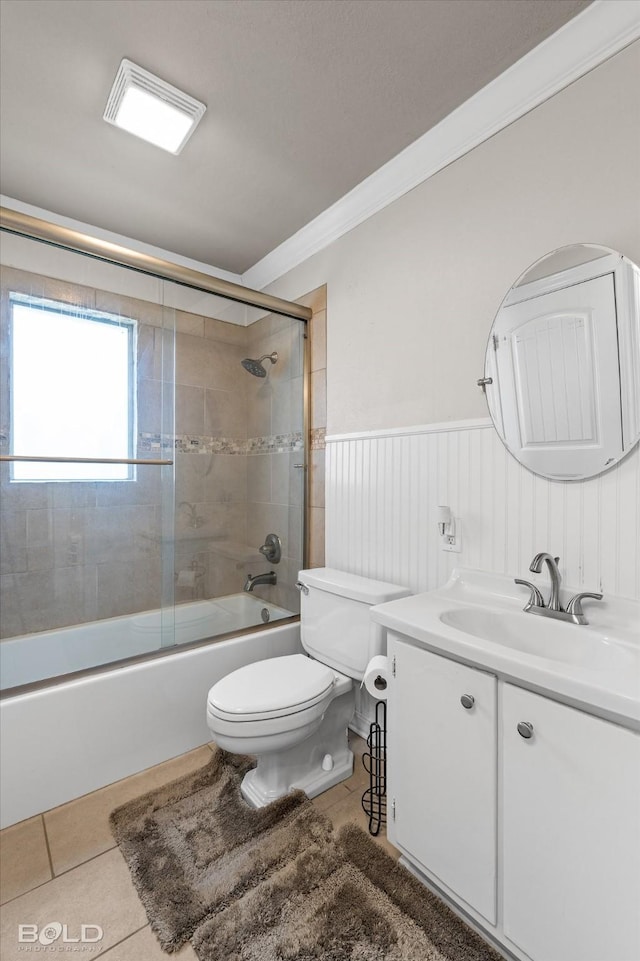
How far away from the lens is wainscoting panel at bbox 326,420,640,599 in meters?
1.17

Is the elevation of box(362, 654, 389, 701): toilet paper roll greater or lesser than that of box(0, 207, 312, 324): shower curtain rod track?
lesser

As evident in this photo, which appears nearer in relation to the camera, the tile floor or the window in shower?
the tile floor

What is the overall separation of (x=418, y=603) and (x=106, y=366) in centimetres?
170

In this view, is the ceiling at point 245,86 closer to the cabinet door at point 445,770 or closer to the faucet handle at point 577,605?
the faucet handle at point 577,605

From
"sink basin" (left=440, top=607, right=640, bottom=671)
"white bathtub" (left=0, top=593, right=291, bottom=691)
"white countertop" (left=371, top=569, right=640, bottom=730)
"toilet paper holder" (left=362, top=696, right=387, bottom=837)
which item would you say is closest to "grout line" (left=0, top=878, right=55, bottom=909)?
"white bathtub" (left=0, top=593, right=291, bottom=691)

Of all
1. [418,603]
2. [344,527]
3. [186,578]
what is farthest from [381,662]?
[186,578]

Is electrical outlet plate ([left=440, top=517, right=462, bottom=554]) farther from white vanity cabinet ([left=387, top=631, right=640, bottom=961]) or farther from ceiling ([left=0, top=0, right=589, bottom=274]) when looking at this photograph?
ceiling ([left=0, top=0, right=589, bottom=274])

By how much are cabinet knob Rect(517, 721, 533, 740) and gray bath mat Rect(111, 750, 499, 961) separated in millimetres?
587

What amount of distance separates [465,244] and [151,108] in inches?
47.6

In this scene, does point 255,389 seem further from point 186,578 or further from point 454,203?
point 454,203

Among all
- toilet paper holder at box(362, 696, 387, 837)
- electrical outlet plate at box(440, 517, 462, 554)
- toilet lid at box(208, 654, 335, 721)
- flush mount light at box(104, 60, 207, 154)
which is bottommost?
toilet paper holder at box(362, 696, 387, 837)

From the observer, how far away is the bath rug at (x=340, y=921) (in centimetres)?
103

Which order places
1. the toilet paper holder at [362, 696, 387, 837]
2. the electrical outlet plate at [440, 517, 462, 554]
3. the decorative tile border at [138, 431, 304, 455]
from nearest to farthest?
the toilet paper holder at [362, 696, 387, 837], the electrical outlet plate at [440, 517, 462, 554], the decorative tile border at [138, 431, 304, 455]

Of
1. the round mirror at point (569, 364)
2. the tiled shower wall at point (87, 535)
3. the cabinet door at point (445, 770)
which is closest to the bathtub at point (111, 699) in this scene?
the tiled shower wall at point (87, 535)
